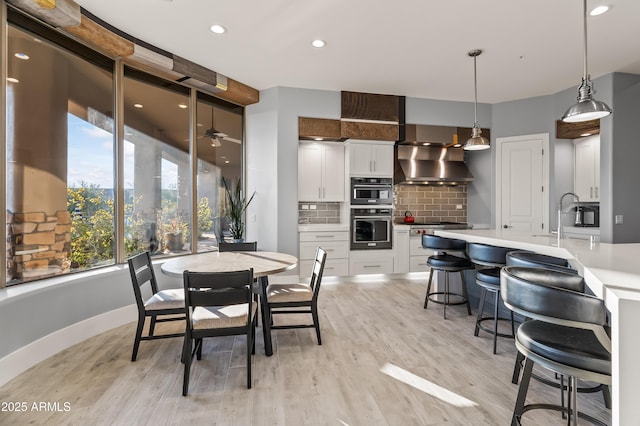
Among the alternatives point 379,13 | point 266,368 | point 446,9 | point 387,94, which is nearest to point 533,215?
point 387,94

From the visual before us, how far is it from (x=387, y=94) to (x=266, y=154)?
214 centimetres

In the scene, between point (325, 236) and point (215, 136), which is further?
point (325, 236)

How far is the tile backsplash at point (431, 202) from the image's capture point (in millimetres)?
5848

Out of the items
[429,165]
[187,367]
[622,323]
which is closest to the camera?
[622,323]

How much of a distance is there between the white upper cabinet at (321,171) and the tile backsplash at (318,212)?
0.26 metres

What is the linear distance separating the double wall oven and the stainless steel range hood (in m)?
0.39

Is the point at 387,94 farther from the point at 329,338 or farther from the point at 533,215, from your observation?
the point at 329,338

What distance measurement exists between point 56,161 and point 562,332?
151 inches

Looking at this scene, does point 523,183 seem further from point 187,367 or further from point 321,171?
point 187,367

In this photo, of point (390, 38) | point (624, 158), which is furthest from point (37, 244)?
point (624, 158)

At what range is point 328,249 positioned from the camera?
16.5ft

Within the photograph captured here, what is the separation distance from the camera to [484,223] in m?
5.69

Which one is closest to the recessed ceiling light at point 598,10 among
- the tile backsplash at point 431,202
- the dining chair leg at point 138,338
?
the tile backsplash at point 431,202

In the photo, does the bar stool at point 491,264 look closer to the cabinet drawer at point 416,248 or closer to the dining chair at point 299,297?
the dining chair at point 299,297
